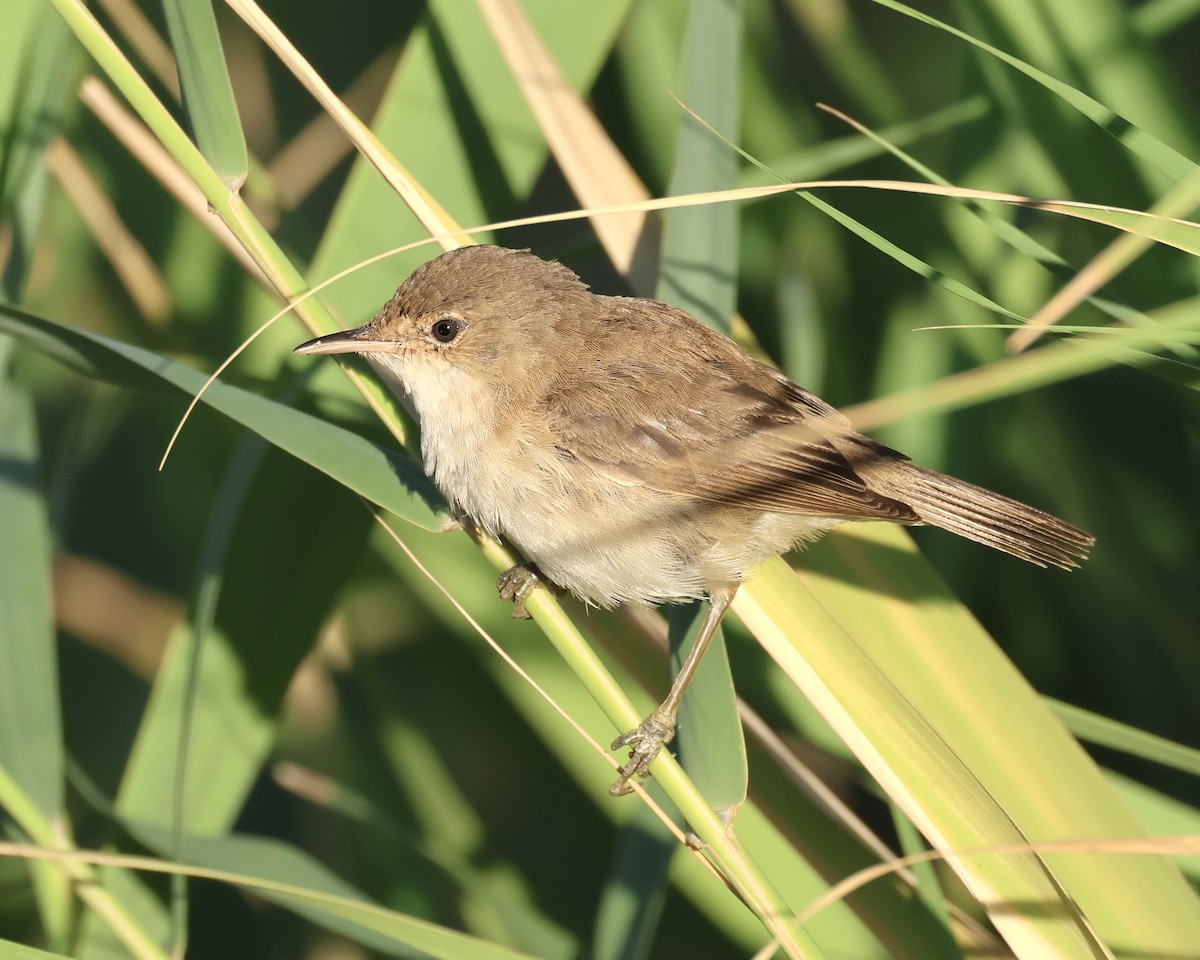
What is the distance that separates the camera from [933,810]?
5.87 feet

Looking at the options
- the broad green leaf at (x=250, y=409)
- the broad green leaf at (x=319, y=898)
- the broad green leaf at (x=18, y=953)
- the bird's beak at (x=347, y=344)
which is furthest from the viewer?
the bird's beak at (x=347, y=344)

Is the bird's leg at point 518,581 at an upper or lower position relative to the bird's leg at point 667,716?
upper

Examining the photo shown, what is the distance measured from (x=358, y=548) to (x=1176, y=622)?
79.1 inches

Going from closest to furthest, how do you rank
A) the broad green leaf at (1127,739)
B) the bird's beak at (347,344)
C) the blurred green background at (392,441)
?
the broad green leaf at (1127,739) < the bird's beak at (347,344) < the blurred green background at (392,441)

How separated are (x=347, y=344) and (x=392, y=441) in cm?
46

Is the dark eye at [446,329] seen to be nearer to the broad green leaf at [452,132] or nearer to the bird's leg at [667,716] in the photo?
the broad green leaf at [452,132]

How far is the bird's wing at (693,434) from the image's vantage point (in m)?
2.34

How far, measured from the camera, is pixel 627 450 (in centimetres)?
235

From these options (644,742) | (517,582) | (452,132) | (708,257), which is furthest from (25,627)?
(708,257)

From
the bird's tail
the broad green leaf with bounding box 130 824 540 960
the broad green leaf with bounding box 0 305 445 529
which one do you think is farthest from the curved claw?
the bird's tail

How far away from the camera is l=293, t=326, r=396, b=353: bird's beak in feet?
6.80

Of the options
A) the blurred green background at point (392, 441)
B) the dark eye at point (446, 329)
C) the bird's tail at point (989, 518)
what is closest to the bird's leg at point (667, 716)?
the blurred green background at point (392, 441)

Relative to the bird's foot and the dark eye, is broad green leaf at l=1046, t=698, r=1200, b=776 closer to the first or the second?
the bird's foot

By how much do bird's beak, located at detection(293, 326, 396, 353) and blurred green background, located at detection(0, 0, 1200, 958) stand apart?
23 centimetres
